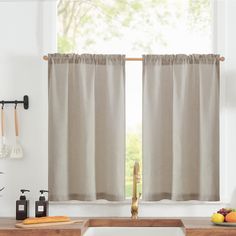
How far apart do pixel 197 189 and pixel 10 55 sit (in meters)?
1.46

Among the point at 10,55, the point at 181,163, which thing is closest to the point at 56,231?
the point at 181,163

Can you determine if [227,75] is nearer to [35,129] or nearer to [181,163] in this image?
[181,163]

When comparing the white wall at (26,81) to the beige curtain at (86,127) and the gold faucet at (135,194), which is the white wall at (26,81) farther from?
the gold faucet at (135,194)

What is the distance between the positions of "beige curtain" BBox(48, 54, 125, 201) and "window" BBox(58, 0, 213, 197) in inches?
7.6

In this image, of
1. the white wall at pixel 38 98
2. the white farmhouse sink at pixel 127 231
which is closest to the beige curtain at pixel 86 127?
the white wall at pixel 38 98

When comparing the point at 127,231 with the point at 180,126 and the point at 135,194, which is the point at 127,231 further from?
the point at 180,126

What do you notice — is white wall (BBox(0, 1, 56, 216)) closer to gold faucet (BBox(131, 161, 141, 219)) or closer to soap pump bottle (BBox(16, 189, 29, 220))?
soap pump bottle (BBox(16, 189, 29, 220))

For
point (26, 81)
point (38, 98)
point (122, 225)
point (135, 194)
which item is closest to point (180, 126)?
point (135, 194)

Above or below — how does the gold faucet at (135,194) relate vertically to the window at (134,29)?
below

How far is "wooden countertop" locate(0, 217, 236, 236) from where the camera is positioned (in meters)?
3.31

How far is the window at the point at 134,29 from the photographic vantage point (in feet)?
13.4

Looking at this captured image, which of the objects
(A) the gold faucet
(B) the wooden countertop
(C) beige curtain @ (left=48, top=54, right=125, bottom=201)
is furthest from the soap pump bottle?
(A) the gold faucet

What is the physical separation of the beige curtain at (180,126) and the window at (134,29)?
184mm

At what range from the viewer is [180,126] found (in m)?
3.90
